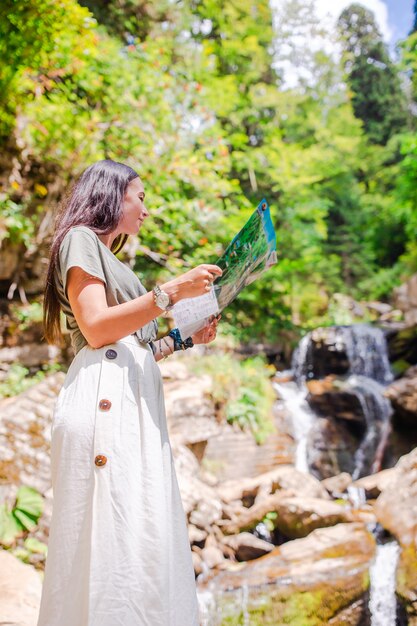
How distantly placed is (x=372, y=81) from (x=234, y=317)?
62.8 ft

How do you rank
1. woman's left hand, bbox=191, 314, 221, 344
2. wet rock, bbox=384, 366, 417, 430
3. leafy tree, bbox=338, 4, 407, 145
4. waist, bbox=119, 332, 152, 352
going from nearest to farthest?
1. waist, bbox=119, 332, 152, 352
2. woman's left hand, bbox=191, 314, 221, 344
3. wet rock, bbox=384, 366, 417, 430
4. leafy tree, bbox=338, 4, 407, 145

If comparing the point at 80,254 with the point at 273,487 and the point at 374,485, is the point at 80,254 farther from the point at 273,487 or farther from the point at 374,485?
the point at 374,485

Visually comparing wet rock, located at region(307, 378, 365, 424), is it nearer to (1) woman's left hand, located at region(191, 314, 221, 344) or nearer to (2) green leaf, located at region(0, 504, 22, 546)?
(2) green leaf, located at region(0, 504, 22, 546)

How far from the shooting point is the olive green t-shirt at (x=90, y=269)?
1.33 meters

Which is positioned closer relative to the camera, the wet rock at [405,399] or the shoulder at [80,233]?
the shoulder at [80,233]

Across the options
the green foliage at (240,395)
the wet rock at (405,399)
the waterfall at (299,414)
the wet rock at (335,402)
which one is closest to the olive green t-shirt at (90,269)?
the green foliage at (240,395)

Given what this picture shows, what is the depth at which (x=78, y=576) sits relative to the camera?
3.93 ft

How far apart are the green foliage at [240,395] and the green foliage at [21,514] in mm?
4794

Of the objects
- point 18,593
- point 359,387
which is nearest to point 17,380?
point 18,593

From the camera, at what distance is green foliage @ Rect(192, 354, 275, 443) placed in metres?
8.62

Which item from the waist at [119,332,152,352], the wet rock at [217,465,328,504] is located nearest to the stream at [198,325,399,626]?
the wet rock at [217,465,328,504]

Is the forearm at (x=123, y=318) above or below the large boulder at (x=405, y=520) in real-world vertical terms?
above

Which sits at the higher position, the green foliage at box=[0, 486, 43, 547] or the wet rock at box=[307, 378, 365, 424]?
the wet rock at box=[307, 378, 365, 424]

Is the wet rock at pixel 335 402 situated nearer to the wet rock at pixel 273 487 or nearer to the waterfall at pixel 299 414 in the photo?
the waterfall at pixel 299 414
